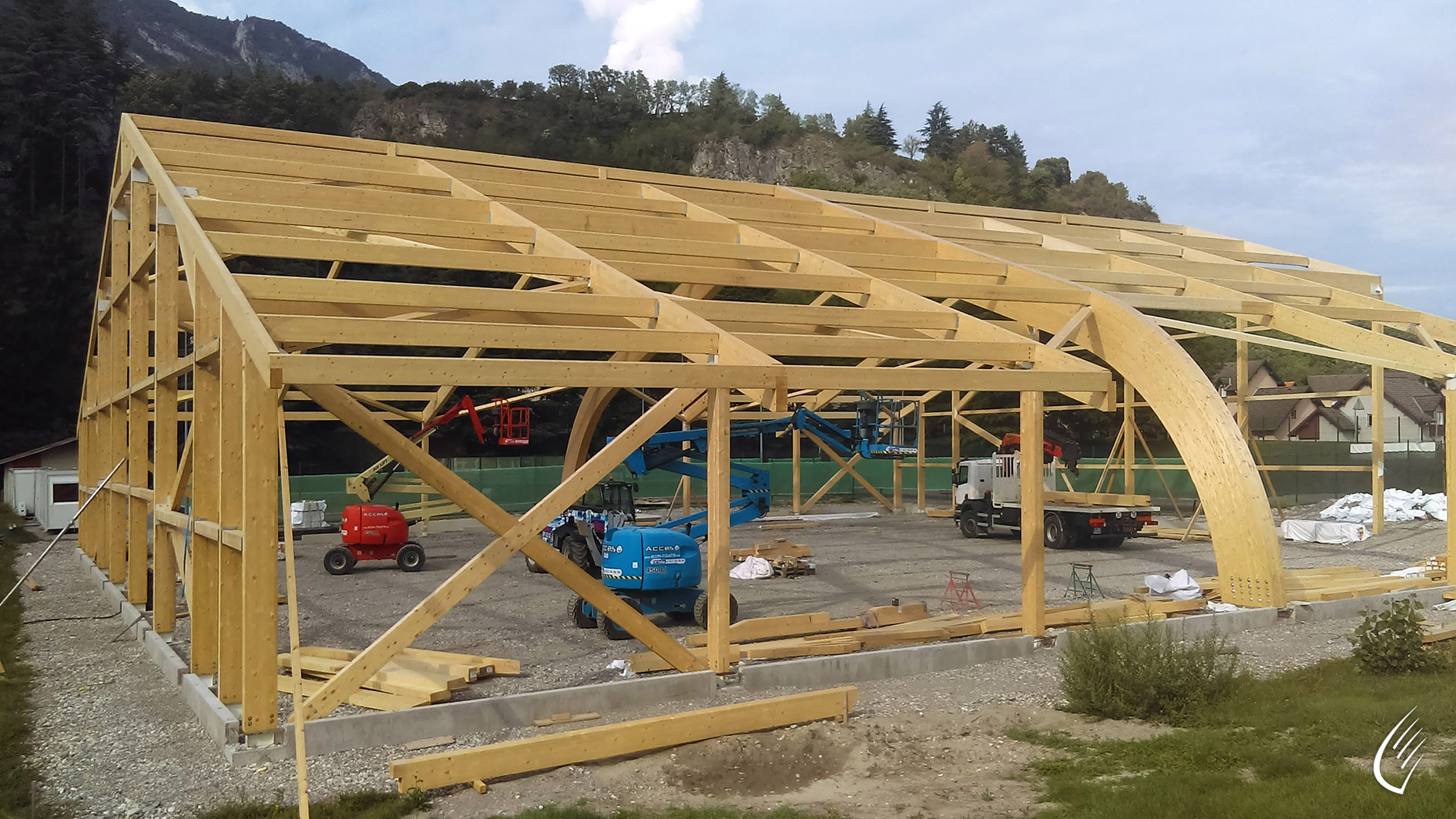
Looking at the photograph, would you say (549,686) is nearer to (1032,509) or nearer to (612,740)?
(612,740)

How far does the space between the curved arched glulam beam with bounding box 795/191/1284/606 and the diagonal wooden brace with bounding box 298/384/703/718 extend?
18.8ft

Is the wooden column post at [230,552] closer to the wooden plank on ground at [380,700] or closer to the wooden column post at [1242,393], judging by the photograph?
the wooden plank on ground at [380,700]

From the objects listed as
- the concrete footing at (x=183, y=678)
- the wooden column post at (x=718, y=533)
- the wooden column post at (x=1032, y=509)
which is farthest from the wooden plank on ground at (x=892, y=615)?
the concrete footing at (x=183, y=678)

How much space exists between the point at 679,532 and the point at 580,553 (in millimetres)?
2593

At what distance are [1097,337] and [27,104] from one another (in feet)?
148

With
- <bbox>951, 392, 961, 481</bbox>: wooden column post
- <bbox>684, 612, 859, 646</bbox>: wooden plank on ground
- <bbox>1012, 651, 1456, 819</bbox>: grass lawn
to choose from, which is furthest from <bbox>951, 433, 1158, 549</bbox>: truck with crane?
<bbox>1012, 651, 1456, 819</bbox>: grass lawn

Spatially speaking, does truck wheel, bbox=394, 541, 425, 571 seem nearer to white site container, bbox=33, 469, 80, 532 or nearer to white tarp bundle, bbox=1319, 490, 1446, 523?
white site container, bbox=33, 469, 80, 532

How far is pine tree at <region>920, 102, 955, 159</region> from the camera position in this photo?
303ft

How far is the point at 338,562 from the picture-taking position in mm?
16250

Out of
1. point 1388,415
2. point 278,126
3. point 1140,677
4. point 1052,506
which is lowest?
point 1140,677

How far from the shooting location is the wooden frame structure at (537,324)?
715cm

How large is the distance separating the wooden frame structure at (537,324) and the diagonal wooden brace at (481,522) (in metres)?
0.02

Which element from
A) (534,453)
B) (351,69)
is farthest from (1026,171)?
(351,69)

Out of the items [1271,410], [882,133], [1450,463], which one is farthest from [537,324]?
[882,133]
